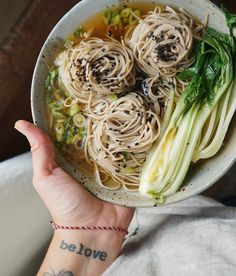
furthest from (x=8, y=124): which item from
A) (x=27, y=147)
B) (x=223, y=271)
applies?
(x=223, y=271)

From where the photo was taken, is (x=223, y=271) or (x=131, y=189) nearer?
(x=223, y=271)

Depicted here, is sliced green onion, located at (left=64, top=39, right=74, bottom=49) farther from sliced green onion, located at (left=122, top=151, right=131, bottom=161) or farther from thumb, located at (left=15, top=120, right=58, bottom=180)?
sliced green onion, located at (left=122, top=151, right=131, bottom=161)

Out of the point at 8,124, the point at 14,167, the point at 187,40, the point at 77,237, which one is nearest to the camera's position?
the point at 187,40

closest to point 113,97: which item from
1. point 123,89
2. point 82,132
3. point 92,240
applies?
point 123,89

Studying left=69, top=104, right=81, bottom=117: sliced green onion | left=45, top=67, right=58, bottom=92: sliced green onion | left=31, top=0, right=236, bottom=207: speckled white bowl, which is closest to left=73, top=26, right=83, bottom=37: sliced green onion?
left=31, top=0, right=236, bottom=207: speckled white bowl

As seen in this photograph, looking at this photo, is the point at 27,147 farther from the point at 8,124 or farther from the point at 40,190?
the point at 40,190

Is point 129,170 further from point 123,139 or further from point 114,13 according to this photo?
point 114,13

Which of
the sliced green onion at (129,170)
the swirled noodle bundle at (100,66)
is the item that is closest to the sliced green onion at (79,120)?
the swirled noodle bundle at (100,66)
